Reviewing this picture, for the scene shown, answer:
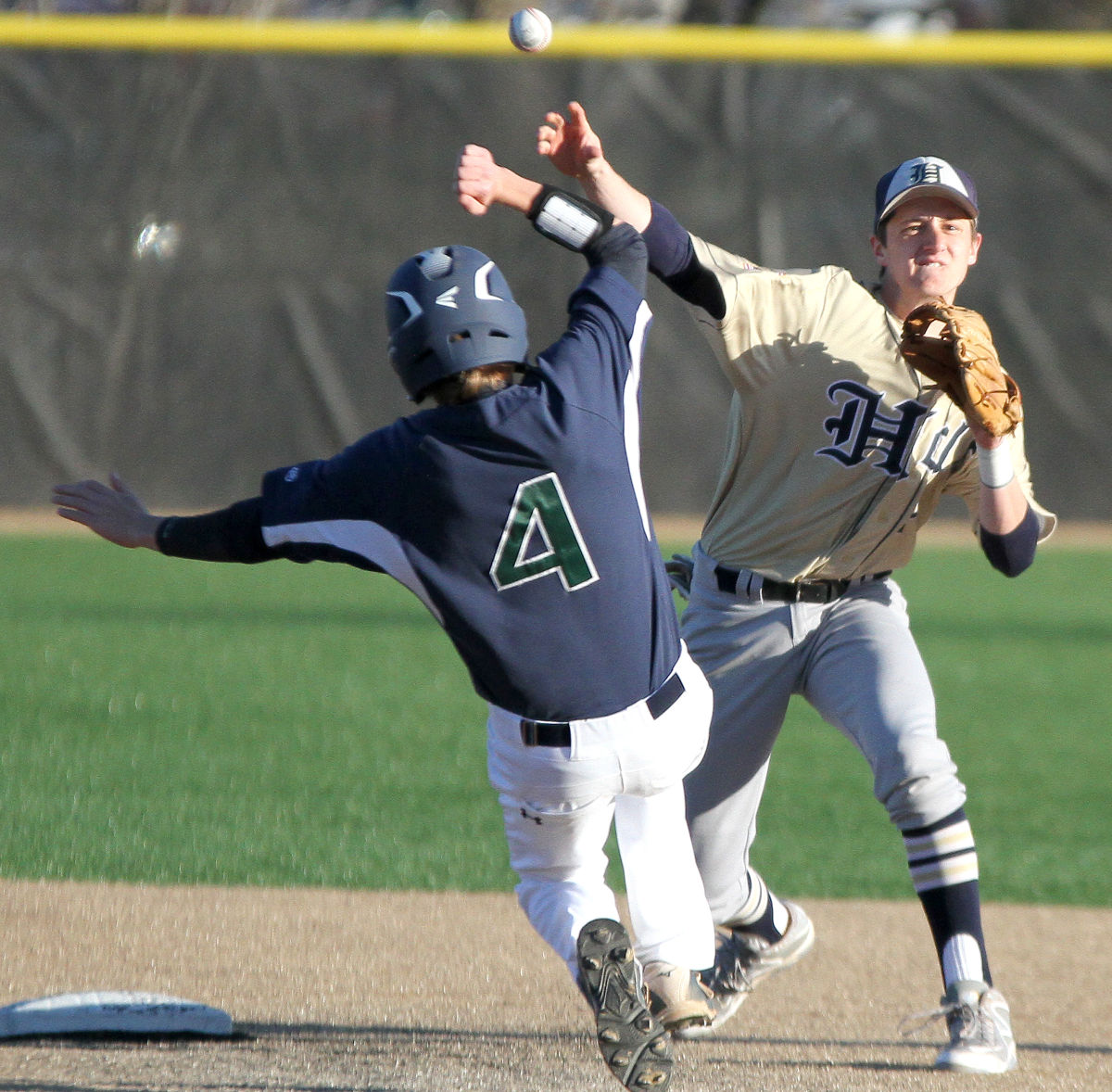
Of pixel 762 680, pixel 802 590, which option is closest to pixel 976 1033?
pixel 762 680

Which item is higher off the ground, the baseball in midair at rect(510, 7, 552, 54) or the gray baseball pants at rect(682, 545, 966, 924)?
the baseball in midair at rect(510, 7, 552, 54)

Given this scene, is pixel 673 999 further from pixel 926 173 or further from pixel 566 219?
pixel 926 173

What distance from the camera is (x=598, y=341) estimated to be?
2.80m

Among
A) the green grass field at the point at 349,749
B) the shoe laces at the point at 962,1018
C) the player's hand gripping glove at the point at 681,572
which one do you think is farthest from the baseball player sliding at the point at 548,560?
the green grass field at the point at 349,749

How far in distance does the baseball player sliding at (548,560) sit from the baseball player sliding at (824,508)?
53cm

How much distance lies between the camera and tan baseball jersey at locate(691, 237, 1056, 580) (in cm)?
340

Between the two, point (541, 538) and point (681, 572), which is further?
point (681, 572)

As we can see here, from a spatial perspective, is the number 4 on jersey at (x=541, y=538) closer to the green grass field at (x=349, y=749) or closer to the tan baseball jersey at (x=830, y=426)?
the tan baseball jersey at (x=830, y=426)

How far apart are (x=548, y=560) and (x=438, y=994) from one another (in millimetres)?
1429

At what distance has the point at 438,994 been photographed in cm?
365

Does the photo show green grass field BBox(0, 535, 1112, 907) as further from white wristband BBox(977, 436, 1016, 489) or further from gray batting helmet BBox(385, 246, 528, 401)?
gray batting helmet BBox(385, 246, 528, 401)

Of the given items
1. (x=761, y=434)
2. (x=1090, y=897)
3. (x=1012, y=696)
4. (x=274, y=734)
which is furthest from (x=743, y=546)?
(x=1012, y=696)

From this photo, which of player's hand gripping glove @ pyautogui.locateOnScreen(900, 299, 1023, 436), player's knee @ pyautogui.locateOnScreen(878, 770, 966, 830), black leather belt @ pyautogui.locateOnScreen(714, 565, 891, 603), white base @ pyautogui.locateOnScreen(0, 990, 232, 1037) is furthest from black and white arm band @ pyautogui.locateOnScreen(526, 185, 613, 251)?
white base @ pyautogui.locateOnScreen(0, 990, 232, 1037)

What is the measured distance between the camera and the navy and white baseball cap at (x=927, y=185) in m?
3.39
